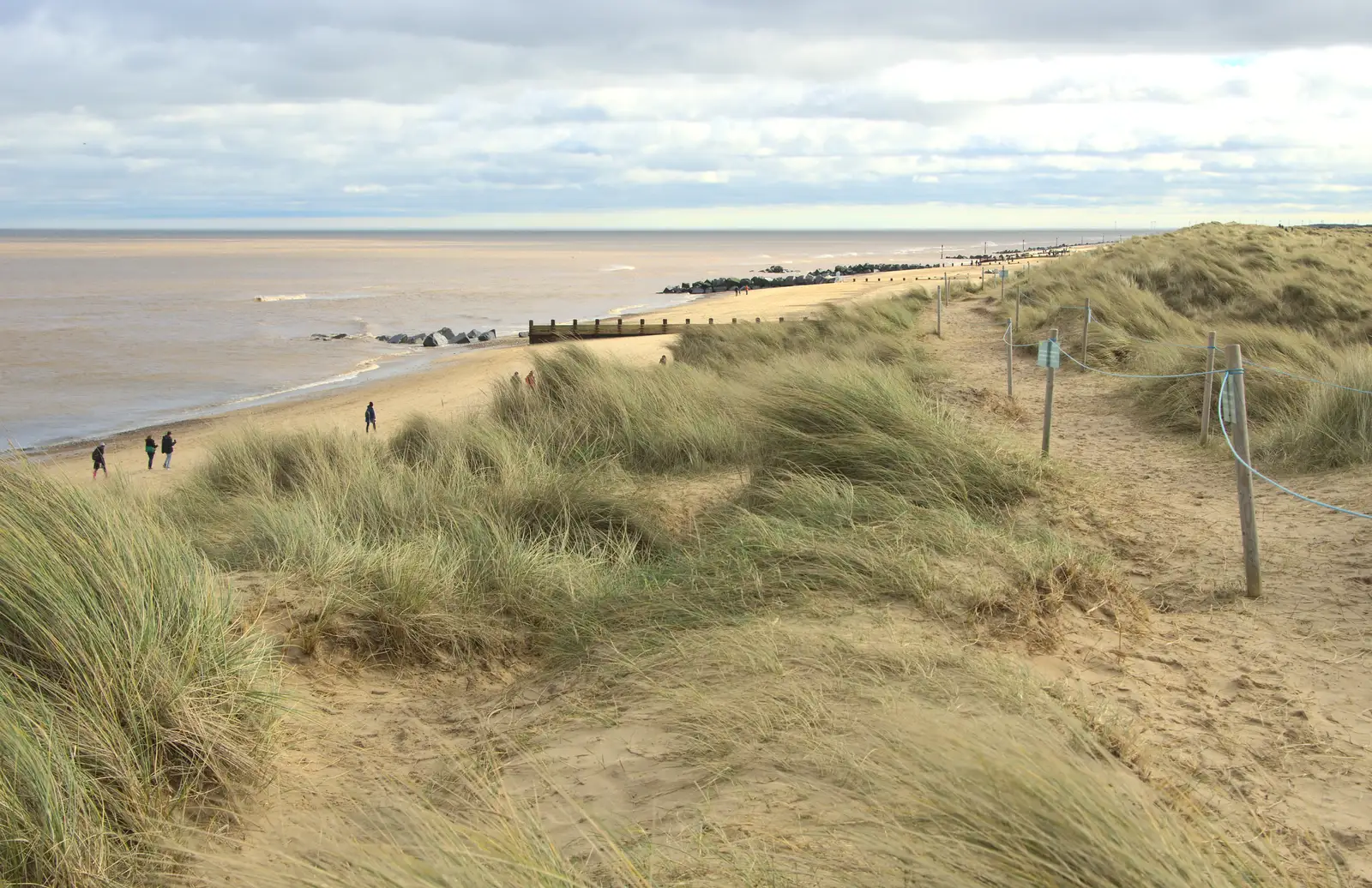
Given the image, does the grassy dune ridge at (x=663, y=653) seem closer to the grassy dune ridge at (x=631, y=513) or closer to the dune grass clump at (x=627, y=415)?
the grassy dune ridge at (x=631, y=513)

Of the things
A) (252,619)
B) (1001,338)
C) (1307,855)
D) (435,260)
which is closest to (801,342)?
(1001,338)

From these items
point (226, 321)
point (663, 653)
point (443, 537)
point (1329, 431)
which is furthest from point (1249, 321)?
point (226, 321)

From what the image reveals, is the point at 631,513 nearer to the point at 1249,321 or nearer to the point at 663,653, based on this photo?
the point at 663,653

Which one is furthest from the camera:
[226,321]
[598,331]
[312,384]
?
[226,321]

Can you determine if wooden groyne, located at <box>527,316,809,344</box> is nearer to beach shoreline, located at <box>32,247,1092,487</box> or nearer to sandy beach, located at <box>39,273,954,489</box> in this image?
beach shoreline, located at <box>32,247,1092,487</box>

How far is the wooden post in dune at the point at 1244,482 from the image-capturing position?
528cm

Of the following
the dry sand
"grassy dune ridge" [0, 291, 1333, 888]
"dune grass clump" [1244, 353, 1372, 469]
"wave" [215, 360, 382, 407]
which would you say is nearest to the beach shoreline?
"wave" [215, 360, 382, 407]

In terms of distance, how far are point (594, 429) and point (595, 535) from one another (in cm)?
290

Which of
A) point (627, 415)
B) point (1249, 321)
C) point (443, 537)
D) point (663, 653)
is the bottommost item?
point (663, 653)

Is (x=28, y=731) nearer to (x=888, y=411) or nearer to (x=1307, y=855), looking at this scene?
(x=1307, y=855)

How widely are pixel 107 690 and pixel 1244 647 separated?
4647 millimetres

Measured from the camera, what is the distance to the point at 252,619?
4629 millimetres

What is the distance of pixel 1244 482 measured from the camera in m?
5.36

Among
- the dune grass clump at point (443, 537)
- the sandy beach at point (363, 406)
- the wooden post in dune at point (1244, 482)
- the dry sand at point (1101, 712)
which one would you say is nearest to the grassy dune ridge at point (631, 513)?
the dune grass clump at point (443, 537)
